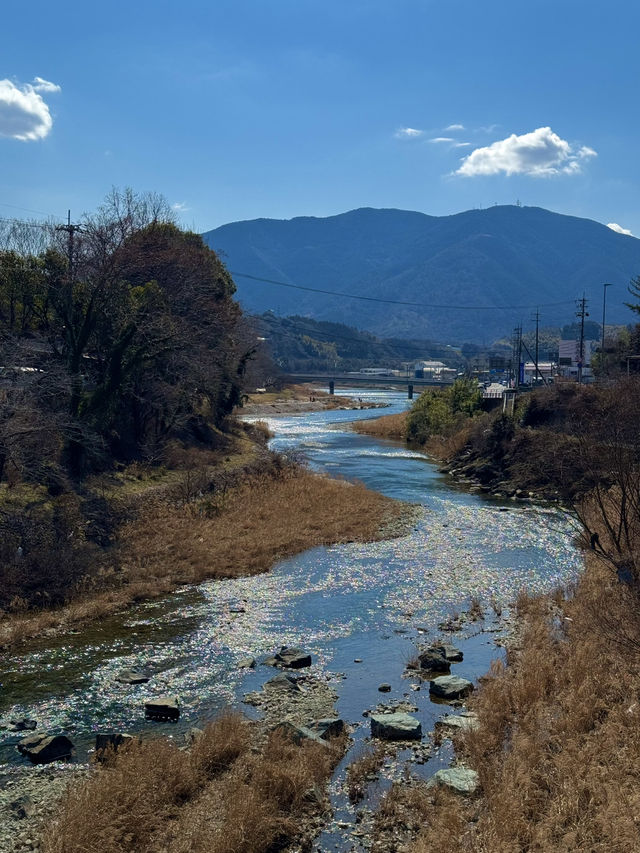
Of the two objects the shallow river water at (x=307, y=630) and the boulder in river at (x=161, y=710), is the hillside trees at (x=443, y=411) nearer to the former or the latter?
the shallow river water at (x=307, y=630)

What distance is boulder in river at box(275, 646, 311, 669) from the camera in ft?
58.1

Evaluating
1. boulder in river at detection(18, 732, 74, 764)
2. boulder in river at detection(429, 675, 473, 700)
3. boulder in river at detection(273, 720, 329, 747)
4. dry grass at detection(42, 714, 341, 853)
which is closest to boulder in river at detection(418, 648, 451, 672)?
boulder in river at detection(429, 675, 473, 700)

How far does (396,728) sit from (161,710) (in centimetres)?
459

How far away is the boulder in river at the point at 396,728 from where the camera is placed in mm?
14078

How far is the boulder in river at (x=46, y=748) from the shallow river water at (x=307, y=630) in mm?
293


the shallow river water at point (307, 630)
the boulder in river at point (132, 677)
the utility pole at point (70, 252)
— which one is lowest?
the shallow river water at point (307, 630)

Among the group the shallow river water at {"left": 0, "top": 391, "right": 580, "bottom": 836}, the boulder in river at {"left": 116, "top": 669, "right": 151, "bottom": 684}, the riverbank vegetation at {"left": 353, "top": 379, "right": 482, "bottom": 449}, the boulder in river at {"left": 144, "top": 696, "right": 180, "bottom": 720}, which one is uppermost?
the riverbank vegetation at {"left": 353, "top": 379, "right": 482, "bottom": 449}

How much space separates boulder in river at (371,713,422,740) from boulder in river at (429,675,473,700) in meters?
1.70

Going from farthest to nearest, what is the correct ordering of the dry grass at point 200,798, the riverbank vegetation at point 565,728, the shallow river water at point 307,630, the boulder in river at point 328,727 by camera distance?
the shallow river water at point 307,630 < the boulder in river at point 328,727 < the dry grass at point 200,798 < the riverbank vegetation at point 565,728

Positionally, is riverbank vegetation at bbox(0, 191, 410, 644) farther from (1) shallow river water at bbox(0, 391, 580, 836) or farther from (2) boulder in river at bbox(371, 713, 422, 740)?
(2) boulder in river at bbox(371, 713, 422, 740)

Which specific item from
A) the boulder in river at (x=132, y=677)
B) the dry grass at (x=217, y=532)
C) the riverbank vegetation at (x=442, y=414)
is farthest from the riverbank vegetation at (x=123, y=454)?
the riverbank vegetation at (x=442, y=414)

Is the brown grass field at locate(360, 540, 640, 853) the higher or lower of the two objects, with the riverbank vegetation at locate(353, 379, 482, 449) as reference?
lower

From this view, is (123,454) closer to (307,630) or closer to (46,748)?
(307,630)

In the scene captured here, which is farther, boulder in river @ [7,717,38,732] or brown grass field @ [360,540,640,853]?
boulder in river @ [7,717,38,732]
